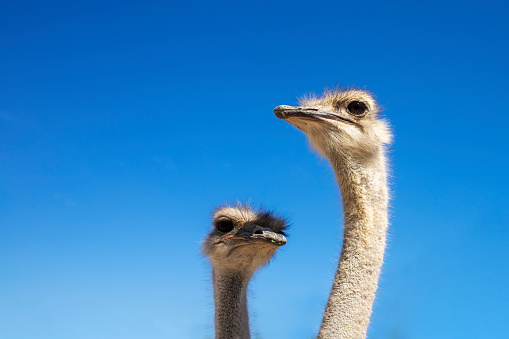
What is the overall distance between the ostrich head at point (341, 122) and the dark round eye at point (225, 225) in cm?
120

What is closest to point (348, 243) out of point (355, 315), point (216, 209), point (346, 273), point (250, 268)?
point (346, 273)

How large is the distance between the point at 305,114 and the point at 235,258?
1567 mm

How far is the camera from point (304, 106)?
15.6ft

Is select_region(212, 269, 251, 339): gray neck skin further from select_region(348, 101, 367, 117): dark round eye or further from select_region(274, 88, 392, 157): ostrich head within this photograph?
select_region(348, 101, 367, 117): dark round eye

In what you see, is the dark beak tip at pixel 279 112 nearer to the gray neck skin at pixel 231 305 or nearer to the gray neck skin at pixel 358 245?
the gray neck skin at pixel 358 245

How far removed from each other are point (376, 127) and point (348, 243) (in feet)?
3.08

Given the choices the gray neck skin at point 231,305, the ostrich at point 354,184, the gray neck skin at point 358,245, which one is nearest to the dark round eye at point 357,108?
the ostrich at point 354,184

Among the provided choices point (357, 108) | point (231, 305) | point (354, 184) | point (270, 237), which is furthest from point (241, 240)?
point (357, 108)

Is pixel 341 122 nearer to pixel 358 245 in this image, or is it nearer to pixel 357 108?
pixel 357 108

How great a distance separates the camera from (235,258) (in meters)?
5.38

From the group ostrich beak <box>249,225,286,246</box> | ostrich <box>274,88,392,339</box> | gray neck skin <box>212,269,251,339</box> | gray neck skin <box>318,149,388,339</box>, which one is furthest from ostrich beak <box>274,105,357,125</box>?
gray neck skin <box>212,269,251,339</box>

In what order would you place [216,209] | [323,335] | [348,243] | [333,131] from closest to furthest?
[323,335]
[348,243]
[333,131]
[216,209]

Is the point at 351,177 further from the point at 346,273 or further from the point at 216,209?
the point at 216,209

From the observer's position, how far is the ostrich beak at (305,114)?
4.43 metres
